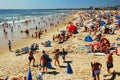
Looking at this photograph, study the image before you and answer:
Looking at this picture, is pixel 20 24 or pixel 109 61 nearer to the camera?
pixel 109 61

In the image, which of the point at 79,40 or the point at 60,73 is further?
the point at 79,40

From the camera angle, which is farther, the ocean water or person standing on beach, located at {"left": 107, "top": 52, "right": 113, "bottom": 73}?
the ocean water

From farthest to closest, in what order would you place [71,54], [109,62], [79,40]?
[79,40] < [71,54] < [109,62]

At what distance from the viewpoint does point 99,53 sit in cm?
1695

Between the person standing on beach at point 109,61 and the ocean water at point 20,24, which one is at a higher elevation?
the ocean water at point 20,24

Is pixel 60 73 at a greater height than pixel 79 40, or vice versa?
pixel 79 40

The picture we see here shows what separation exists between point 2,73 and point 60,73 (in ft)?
11.1

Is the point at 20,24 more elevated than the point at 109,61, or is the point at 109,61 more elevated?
the point at 20,24

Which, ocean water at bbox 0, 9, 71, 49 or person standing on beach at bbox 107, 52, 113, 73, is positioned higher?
ocean water at bbox 0, 9, 71, 49

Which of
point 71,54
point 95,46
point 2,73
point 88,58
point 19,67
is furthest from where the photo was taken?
point 95,46

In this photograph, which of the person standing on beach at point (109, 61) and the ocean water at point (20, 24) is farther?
the ocean water at point (20, 24)

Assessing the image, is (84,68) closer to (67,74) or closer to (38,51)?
(67,74)

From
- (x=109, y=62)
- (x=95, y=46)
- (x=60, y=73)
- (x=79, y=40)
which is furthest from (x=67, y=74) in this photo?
(x=79, y=40)

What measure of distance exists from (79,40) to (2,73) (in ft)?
35.4
